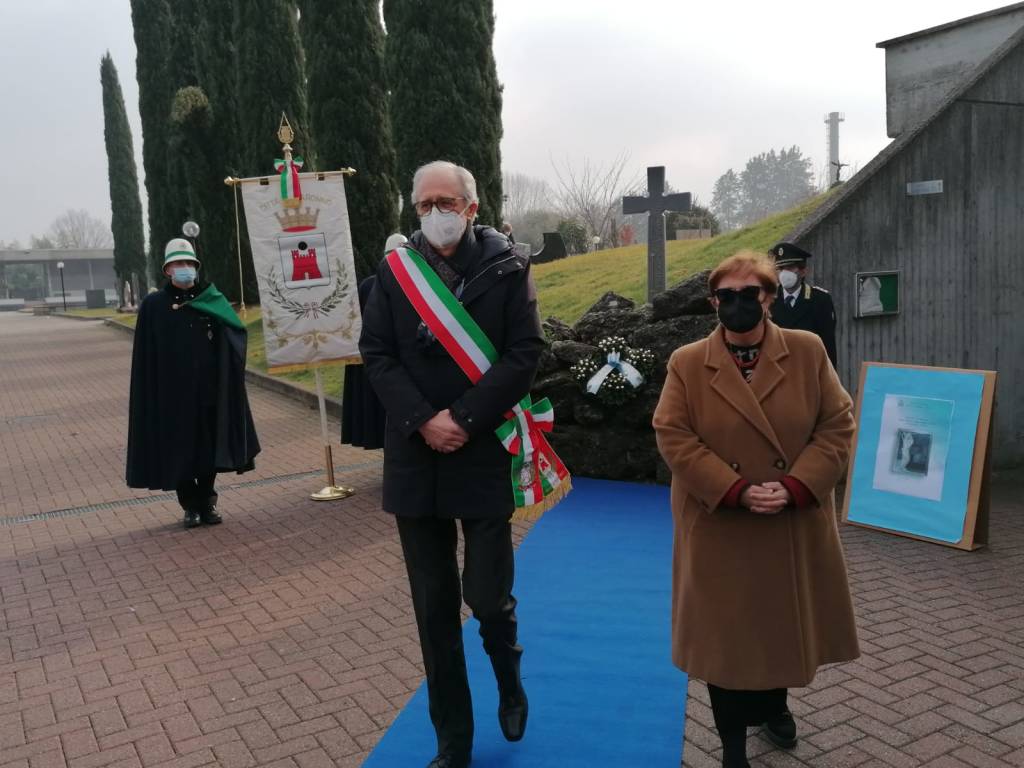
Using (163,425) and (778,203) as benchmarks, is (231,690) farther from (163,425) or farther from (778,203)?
(778,203)

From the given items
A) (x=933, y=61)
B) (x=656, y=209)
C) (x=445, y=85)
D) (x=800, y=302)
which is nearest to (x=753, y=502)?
(x=800, y=302)

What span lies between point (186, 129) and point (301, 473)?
1926cm

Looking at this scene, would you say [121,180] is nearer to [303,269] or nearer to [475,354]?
[303,269]

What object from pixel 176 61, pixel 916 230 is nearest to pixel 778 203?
pixel 176 61

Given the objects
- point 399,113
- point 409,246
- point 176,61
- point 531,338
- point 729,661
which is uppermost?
point 176,61

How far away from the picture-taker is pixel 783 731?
11.7 feet

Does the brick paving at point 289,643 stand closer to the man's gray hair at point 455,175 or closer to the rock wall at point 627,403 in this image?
the rock wall at point 627,403

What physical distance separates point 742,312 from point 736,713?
55.3 inches

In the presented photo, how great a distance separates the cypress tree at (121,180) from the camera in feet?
148

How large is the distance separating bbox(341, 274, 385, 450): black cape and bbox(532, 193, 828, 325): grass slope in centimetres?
577

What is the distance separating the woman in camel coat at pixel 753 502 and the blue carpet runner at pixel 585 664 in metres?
0.62

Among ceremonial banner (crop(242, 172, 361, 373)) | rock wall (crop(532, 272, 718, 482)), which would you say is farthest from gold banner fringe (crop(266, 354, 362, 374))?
rock wall (crop(532, 272, 718, 482))

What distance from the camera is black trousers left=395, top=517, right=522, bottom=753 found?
332 cm

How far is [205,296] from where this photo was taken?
7.11 meters
